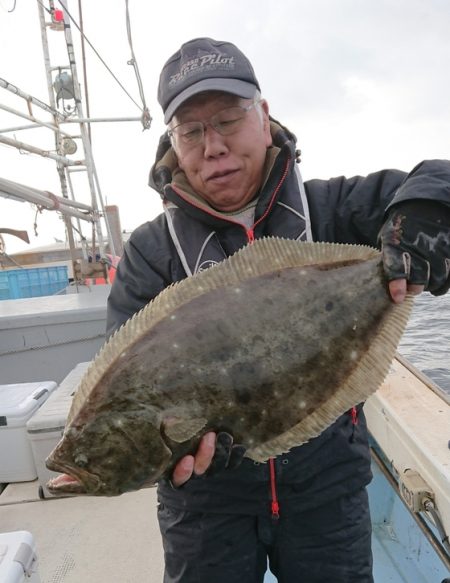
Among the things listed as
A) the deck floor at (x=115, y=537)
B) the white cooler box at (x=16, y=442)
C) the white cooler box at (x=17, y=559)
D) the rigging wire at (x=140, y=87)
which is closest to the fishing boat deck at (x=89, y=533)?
the deck floor at (x=115, y=537)

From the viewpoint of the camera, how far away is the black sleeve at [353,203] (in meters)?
2.00

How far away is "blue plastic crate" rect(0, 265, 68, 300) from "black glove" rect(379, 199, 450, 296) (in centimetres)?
1175

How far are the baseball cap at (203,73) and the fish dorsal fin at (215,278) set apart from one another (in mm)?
752

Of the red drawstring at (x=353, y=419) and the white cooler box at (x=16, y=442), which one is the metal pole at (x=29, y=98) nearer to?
the white cooler box at (x=16, y=442)

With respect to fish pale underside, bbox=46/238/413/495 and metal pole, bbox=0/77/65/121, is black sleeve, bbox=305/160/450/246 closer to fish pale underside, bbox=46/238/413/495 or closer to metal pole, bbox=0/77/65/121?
fish pale underside, bbox=46/238/413/495

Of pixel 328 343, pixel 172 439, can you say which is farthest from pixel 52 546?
pixel 328 343

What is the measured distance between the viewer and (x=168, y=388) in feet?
4.96

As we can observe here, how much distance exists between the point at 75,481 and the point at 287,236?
1285 mm

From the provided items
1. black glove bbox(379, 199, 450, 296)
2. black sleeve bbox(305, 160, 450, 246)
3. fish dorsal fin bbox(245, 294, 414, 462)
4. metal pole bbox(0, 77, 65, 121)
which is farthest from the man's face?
metal pole bbox(0, 77, 65, 121)

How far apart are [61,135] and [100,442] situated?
6.77m

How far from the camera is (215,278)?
5.30 ft

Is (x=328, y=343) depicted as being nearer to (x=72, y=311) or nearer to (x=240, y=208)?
(x=240, y=208)

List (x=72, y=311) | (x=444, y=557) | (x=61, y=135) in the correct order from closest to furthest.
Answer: (x=444, y=557) < (x=72, y=311) < (x=61, y=135)

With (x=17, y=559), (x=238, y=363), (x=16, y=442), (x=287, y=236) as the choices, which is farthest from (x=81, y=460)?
(x=16, y=442)
